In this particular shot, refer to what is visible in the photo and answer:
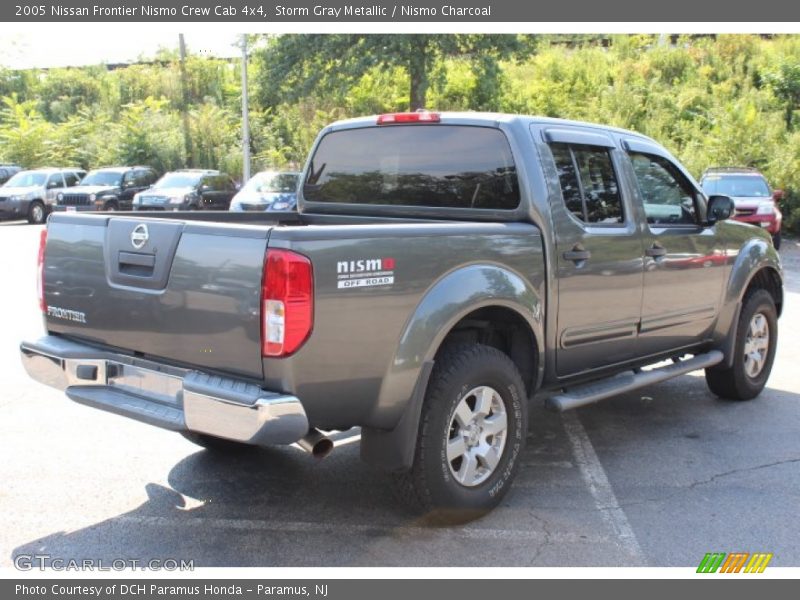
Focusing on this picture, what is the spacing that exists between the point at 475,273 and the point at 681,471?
199 cm

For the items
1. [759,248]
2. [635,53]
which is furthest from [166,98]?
[759,248]

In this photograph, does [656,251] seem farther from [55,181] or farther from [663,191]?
[55,181]

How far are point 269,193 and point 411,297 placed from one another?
14.0 m

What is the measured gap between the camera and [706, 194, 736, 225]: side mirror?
576 centimetres

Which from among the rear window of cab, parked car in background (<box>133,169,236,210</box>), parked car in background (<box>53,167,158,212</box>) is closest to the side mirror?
the rear window of cab

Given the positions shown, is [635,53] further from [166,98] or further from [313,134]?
[166,98]

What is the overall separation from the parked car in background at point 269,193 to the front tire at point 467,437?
1272 centimetres

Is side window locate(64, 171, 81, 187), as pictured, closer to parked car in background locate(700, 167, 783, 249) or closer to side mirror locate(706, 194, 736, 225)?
parked car in background locate(700, 167, 783, 249)

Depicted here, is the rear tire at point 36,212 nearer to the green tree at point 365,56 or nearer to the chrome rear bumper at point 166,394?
the green tree at point 365,56

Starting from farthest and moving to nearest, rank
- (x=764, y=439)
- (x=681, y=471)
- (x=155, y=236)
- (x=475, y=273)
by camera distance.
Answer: (x=764, y=439) → (x=681, y=471) → (x=475, y=273) → (x=155, y=236)

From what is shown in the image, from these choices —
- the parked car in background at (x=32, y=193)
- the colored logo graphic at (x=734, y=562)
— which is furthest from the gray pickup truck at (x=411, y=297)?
the parked car in background at (x=32, y=193)

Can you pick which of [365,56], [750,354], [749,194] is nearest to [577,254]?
[750,354]

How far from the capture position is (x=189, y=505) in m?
4.29

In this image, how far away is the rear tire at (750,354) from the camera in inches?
248
